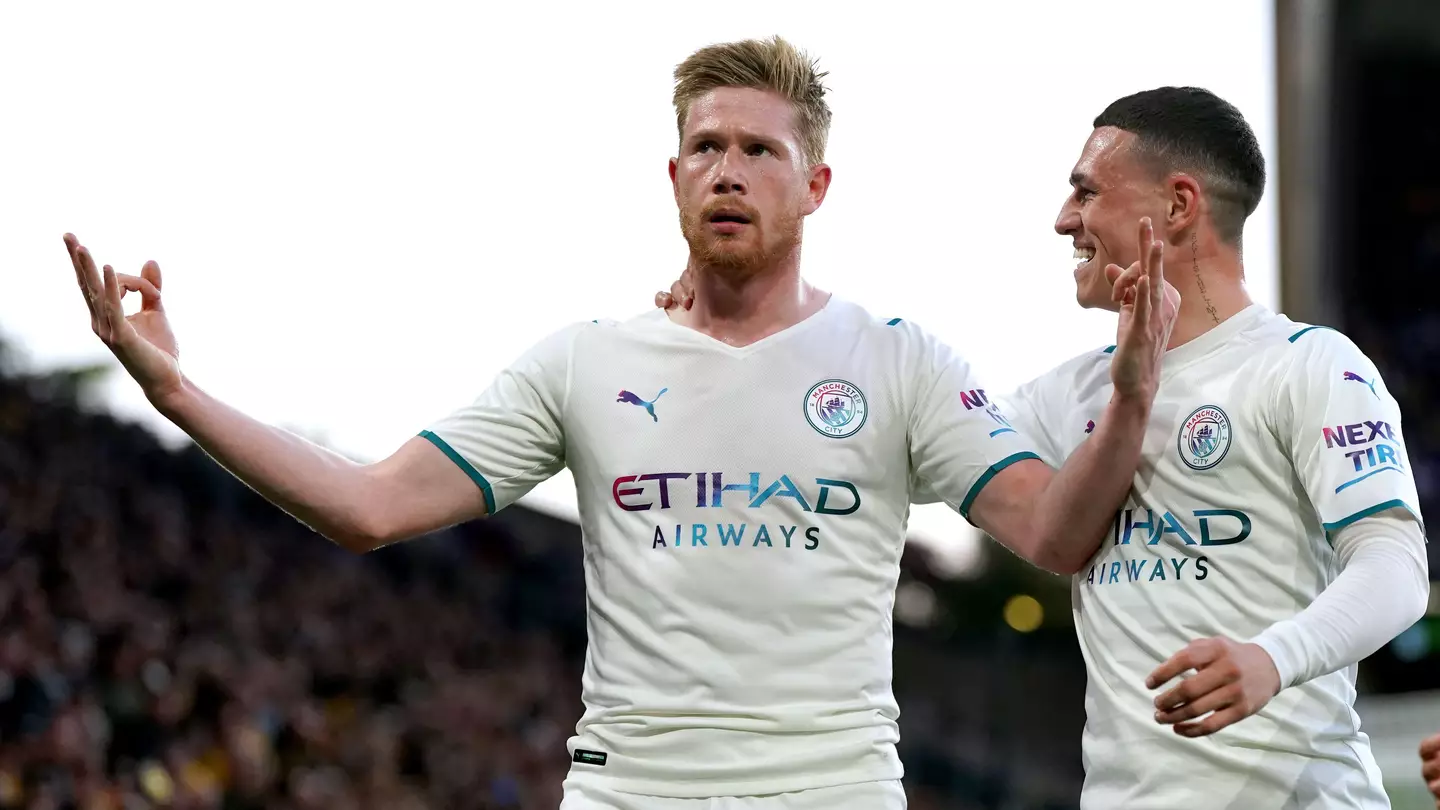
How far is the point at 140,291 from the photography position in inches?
109

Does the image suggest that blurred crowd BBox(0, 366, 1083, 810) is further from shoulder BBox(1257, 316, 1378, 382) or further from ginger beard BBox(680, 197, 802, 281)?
shoulder BBox(1257, 316, 1378, 382)

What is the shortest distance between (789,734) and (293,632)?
7417 millimetres

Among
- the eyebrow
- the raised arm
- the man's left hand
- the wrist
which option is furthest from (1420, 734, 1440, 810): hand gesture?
the wrist

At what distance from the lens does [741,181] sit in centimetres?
294

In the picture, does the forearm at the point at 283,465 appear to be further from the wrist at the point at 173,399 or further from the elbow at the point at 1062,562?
the elbow at the point at 1062,562

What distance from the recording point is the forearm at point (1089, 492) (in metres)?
2.63

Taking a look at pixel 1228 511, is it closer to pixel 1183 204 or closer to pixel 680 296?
pixel 1183 204

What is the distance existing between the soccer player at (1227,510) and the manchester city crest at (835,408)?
0.43 metres

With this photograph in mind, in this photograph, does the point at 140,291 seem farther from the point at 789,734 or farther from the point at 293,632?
the point at 293,632

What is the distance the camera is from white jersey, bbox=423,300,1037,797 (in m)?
2.74

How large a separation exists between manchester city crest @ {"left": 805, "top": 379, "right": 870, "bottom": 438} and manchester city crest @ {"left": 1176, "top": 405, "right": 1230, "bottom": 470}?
21.7 inches

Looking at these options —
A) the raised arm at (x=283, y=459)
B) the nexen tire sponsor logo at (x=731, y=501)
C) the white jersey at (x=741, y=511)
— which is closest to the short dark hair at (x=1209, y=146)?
the white jersey at (x=741, y=511)

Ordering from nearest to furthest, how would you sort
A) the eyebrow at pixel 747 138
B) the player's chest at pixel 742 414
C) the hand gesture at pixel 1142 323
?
1. the hand gesture at pixel 1142 323
2. the player's chest at pixel 742 414
3. the eyebrow at pixel 747 138

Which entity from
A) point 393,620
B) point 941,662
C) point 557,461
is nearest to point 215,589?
point 393,620
